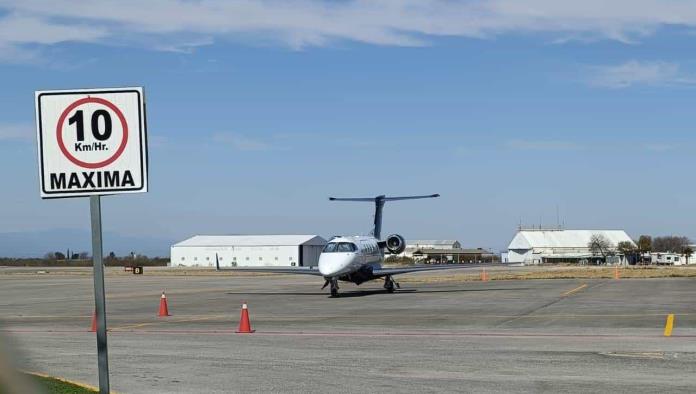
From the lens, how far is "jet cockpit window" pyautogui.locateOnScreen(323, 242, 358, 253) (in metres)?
37.8

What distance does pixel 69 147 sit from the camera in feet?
20.2

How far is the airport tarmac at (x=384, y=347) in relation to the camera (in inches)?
472

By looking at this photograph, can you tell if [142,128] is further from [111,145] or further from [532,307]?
[532,307]

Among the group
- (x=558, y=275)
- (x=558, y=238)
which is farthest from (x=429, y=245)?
(x=558, y=275)

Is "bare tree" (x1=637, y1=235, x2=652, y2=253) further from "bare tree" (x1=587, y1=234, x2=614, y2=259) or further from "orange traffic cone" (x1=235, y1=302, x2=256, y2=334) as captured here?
"orange traffic cone" (x1=235, y1=302, x2=256, y2=334)

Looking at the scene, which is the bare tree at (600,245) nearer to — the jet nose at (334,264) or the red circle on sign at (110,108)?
the jet nose at (334,264)

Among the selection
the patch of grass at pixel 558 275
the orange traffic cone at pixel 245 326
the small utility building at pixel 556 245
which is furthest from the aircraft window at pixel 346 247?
the small utility building at pixel 556 245

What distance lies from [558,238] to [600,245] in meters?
8.67

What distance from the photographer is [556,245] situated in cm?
16812

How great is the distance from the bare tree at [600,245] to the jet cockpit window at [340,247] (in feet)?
435

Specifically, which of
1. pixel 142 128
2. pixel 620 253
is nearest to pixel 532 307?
pixel 142 128

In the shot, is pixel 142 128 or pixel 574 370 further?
pixel 574 370

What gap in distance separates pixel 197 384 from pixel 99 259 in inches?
252

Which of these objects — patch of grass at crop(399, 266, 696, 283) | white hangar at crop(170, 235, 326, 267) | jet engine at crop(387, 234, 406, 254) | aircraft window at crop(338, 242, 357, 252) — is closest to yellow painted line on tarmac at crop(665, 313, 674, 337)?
aircraft window at crop(338, 242, 357, 252)
